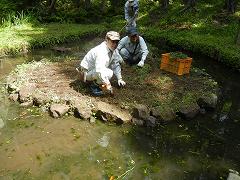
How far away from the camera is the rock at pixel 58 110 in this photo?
7.56m

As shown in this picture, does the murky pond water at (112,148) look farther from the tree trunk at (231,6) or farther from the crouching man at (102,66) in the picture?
the tree trunk at (231,6)

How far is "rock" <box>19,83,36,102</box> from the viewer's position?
8163mm

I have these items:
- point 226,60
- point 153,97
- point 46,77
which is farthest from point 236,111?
point 46,77

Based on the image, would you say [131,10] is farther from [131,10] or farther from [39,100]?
[39,100]

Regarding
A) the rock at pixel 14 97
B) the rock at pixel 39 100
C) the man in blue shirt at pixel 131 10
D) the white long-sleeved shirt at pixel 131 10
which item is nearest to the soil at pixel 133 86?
the rock at pixel 39 100

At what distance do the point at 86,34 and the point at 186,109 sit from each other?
8.65 metres

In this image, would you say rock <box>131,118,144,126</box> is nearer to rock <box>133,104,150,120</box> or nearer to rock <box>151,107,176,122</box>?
rock <box>133,104,150,120</box>

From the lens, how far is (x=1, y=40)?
508 inches

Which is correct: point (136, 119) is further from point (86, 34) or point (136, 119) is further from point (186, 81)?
point (86, 34)

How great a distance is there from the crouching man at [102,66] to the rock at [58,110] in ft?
2.83

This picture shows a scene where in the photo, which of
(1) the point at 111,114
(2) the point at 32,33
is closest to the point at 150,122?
(1) the point at 111,114

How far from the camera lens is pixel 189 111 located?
7938mm

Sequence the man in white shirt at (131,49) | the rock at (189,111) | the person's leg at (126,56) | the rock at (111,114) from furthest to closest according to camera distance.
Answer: the person's leg at (126,56) → the man in white shirt at (131,49) → the rock at (189,111) → the rock at (111,114)

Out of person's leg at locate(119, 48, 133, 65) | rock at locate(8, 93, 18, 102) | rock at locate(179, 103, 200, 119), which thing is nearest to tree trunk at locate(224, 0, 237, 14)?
person's leg at locate(119, 48, 133, 65)
